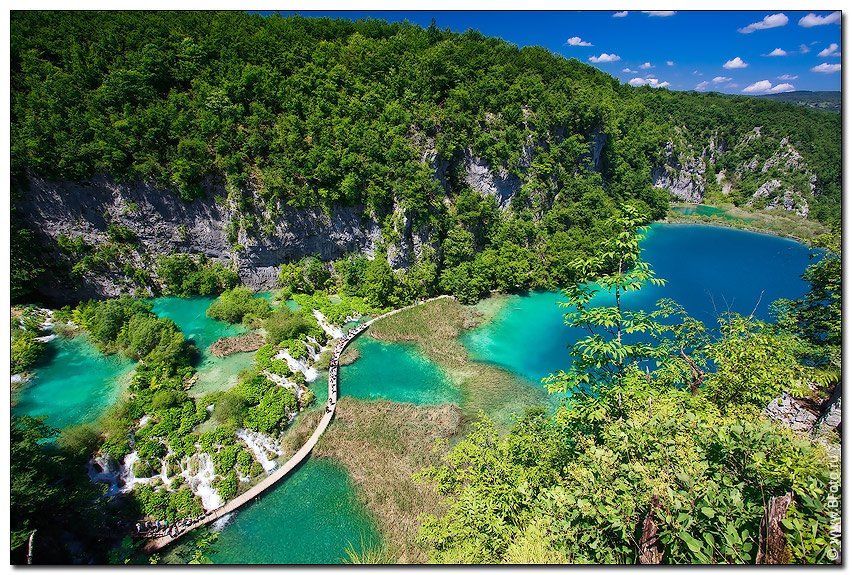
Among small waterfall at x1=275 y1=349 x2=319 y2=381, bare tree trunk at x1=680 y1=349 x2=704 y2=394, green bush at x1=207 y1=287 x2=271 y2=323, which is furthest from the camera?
green bush at x1=207 y1=287 x2=271 y2=323

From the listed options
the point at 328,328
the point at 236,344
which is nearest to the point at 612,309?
the point at 328,328

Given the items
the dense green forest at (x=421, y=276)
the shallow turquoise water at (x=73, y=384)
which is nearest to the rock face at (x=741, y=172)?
the dense green forest at (x=421, y=276)

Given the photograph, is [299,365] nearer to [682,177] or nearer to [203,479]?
[203,479]

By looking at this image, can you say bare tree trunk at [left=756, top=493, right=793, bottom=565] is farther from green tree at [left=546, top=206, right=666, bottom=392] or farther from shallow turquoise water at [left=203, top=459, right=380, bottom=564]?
shallow turquoise water at [left=203, top=459, right=380, bottom=564]

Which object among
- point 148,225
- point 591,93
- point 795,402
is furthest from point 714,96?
point 148,225

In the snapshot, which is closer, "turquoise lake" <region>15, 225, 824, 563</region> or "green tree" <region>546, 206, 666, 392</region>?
"green tree" <region>546, 206, 666, 392</region>

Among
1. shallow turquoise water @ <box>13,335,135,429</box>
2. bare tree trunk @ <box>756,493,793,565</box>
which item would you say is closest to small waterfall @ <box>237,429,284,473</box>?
shallow turquoise water @ <box>13,335,135,429</box>

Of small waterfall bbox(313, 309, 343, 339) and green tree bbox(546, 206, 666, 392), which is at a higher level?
green tree bbox(546, 206, 666, 392)

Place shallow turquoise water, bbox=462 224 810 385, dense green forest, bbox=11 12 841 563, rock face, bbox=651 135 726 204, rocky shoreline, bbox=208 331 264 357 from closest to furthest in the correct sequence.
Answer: dense green forest, bbox=11 12 841 563
rocky shoreline, bbox=208 331 264 357
shallow turquoise water, bbox=462 224 810 385
rock face, bbox=651 135 726 204
